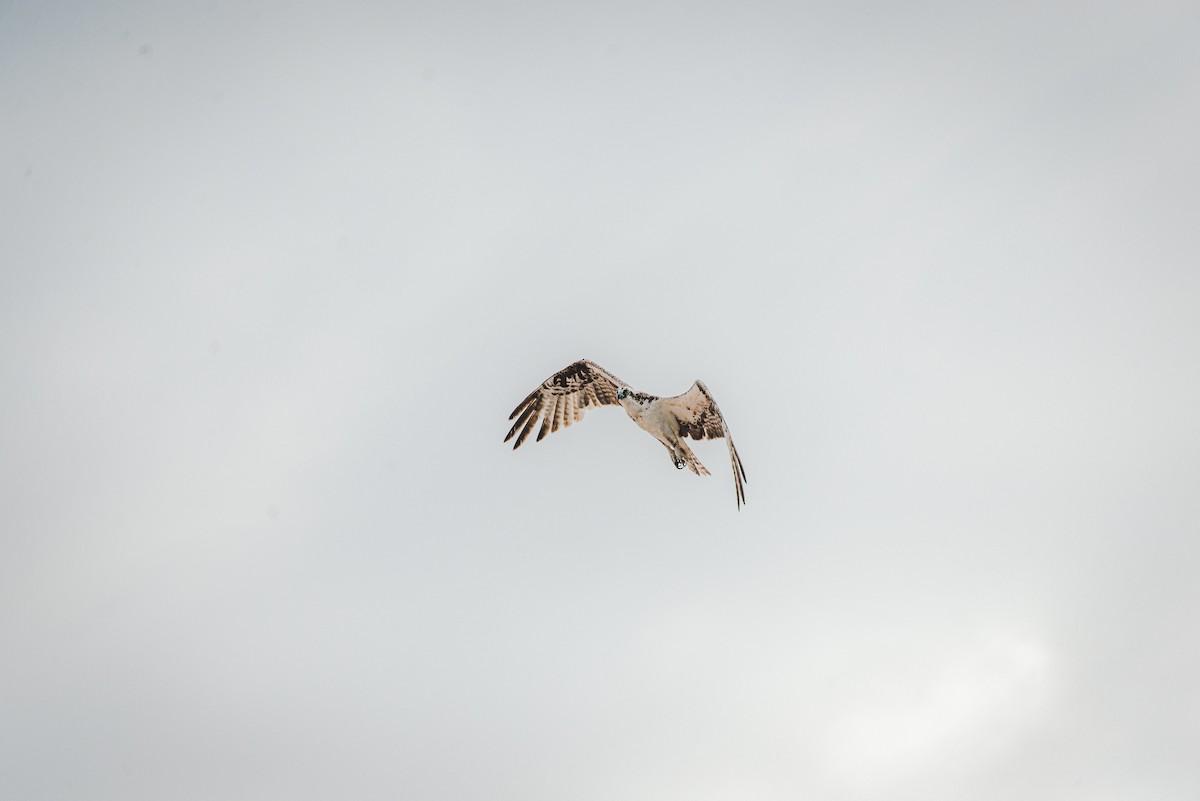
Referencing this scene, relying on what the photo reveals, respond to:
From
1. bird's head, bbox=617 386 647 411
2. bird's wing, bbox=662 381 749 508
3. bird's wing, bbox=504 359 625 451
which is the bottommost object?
bird's wing, bbox=662 381 749 508

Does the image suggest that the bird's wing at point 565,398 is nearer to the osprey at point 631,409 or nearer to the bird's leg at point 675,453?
the osprey at point 631,409

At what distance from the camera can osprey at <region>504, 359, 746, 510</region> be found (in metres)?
26.2

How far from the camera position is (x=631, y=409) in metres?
28.2

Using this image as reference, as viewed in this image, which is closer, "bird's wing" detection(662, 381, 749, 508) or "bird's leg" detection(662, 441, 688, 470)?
"bird's wing" detection(662, 381, 749, 508)

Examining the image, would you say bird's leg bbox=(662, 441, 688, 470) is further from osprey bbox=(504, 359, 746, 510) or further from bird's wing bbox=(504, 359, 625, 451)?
bird's wing bbox=(504, 359, 625, 451)

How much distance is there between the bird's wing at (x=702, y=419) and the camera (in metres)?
25.4

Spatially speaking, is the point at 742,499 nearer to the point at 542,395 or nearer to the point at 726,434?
the point at 726,434

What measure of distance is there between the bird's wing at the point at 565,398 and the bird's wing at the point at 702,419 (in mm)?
2825

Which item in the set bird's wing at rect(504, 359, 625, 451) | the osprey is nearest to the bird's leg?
the osprey

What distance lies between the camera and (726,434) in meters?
25.7

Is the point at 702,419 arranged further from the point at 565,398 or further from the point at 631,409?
the point at 565,398

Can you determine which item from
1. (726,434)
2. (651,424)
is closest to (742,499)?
(726,434)

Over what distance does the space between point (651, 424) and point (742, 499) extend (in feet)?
12.8

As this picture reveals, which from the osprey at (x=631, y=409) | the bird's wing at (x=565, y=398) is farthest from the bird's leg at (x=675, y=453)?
the bird's wing at (x=565, y=398)
